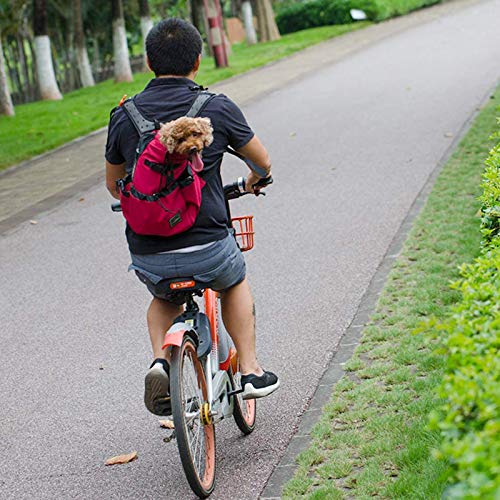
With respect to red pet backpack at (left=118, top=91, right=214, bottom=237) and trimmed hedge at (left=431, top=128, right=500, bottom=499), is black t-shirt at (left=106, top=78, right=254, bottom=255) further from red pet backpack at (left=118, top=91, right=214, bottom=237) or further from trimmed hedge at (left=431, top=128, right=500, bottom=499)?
trimmed hedge at (left=431, top=128, right=500, bottom=499)

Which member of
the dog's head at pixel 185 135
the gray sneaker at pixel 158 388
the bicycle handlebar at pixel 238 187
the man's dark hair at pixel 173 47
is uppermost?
the man's dark hair at pixel 173 47

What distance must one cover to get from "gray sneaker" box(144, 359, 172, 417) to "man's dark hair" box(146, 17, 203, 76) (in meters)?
1.24

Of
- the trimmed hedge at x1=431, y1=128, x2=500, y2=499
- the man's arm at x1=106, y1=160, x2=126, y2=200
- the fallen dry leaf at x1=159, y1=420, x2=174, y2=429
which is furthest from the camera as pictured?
the fallen dry leaf at x1=159, y1=420, x2=174, y2=429

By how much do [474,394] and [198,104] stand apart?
223 cm

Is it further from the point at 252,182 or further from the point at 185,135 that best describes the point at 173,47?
the point at 252,182

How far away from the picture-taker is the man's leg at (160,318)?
4859mm

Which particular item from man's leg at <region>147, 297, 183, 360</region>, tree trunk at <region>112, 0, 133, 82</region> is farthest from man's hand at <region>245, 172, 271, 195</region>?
tree trunk at <region>112, 0, 133, 82</region>

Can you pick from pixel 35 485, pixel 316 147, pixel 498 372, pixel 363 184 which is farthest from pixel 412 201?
pixel 498 372

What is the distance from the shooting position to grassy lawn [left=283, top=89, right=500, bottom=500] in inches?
177

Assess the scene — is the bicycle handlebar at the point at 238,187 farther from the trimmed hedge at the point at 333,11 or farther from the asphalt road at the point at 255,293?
the trimmed hedge at the point at 333,11

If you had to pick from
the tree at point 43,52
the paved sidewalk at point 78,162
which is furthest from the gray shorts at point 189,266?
the tree at point 43,52

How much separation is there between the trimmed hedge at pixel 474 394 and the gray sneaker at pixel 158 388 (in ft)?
4.53

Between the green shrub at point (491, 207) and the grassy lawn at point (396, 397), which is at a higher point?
the green shrub at point (491, 207)

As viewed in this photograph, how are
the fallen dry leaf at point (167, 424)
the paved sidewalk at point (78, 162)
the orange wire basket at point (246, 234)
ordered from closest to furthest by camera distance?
the orange wire basket at point (246, 234), the fallen dry leaf at point (167, 424), the paved sidewalk at point (78, 162)
